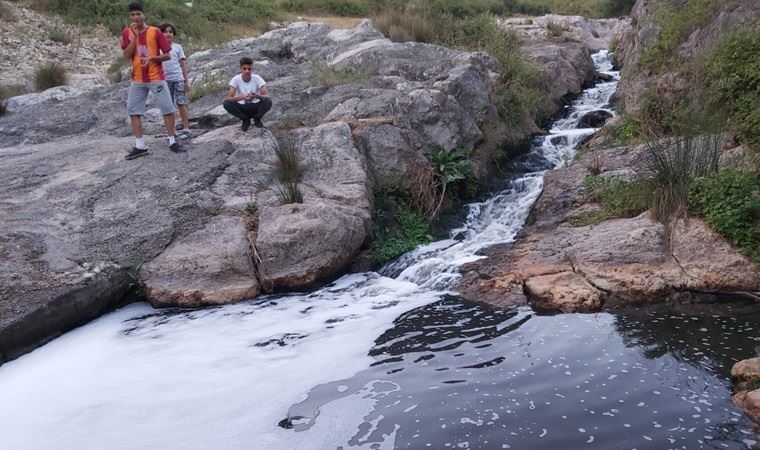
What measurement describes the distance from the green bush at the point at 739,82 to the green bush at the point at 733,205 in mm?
1019

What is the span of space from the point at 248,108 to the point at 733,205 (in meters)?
5.84

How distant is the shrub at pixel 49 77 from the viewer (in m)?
13.6

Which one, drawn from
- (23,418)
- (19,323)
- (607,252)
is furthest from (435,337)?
(19,323)

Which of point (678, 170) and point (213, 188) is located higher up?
point (213, 188)

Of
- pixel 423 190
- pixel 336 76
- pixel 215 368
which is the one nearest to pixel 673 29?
pixel 423 190

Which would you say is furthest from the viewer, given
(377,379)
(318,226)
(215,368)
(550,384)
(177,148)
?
(177,148)

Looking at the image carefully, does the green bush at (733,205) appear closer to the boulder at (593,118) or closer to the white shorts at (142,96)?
the boulder at (593,118)

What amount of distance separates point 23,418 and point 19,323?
1252 millimetres

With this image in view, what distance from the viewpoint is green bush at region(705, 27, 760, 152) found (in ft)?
22.6

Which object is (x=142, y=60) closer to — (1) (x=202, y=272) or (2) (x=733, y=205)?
(1) (x=202, y=272)

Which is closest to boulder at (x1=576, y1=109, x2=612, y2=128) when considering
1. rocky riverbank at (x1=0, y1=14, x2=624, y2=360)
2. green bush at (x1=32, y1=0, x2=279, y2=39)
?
rocky riverbank at (x1=0, y1=14, x2=624, y2=360)

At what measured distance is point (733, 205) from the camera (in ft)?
18.9

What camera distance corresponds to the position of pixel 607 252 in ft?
19.4

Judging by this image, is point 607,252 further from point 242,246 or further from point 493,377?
point 242,246
